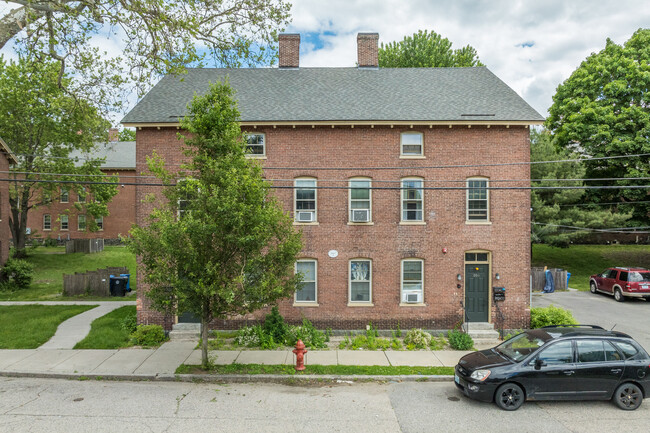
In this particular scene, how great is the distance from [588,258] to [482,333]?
2341 centimetres

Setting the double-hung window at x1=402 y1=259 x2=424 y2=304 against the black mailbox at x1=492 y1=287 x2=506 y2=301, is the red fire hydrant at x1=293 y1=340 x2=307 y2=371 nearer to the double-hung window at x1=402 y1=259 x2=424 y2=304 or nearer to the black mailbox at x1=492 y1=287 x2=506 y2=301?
the double-hung window at x1=402 y1=259 x2=424 y2=304

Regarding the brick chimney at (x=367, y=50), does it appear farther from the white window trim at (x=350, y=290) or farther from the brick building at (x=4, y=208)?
the brick building at (x=4, y=208)

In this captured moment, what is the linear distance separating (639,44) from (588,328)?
984 inches

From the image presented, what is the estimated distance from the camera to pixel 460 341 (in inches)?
518

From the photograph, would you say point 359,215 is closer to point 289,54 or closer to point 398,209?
point 398,209

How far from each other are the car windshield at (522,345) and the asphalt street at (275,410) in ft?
3.75

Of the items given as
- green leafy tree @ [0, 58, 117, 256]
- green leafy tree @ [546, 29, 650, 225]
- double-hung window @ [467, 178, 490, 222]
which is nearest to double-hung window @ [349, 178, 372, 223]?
double-hung window @ [467, 178, 490, 222]

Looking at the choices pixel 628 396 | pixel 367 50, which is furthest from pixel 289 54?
pixel 628 396

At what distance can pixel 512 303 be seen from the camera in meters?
14.7

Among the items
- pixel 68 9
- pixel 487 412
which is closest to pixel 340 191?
pixel 487 412

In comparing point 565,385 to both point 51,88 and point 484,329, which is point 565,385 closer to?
point 484,329

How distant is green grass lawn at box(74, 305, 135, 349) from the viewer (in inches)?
514

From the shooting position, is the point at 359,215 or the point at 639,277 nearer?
the point at 359,215

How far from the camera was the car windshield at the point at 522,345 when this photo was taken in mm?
9266
